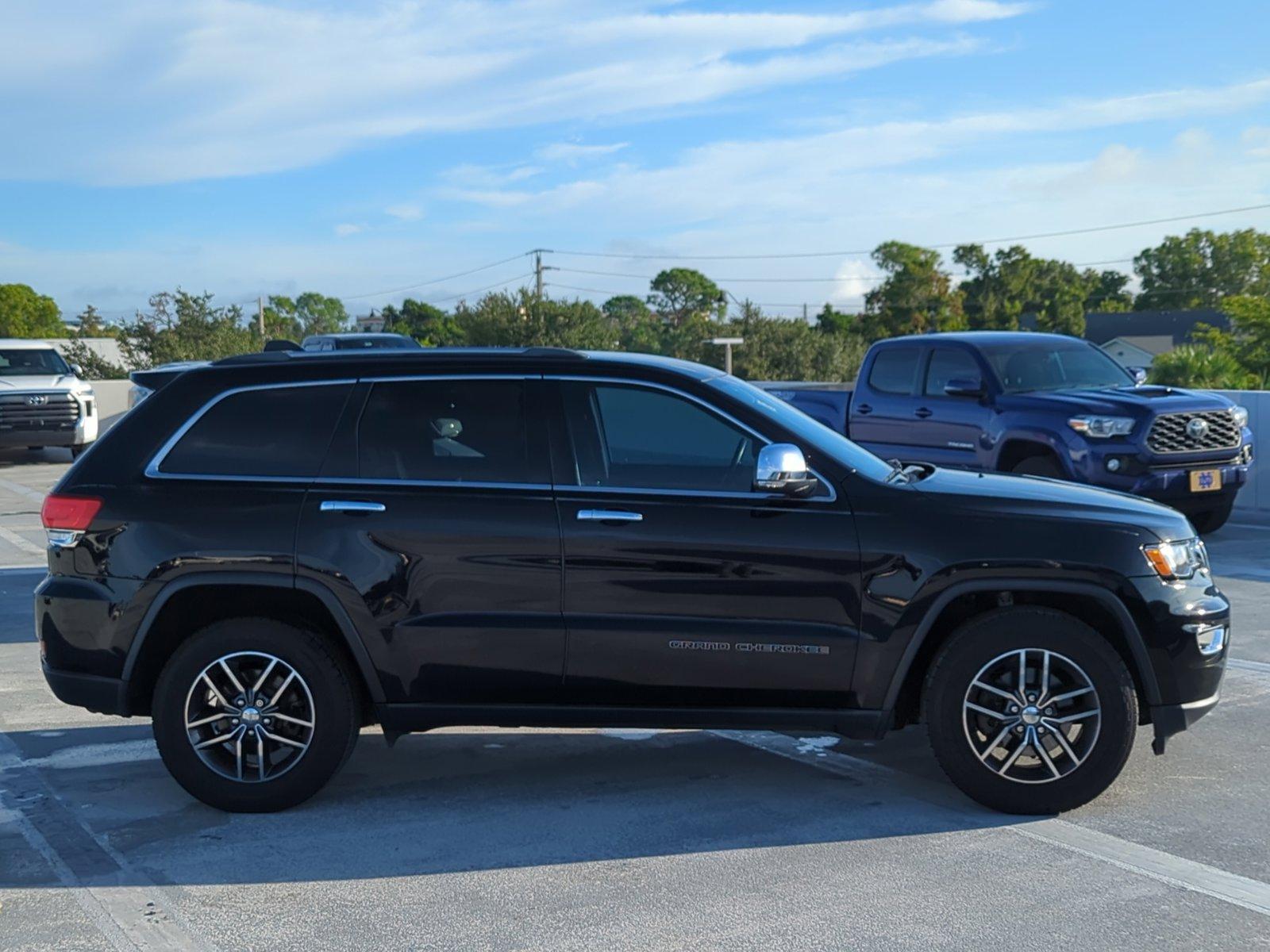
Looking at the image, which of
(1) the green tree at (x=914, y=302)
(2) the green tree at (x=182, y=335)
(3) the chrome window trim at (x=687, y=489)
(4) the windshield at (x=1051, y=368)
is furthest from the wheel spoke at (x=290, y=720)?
(1) the green tree at (x=914, y=302)

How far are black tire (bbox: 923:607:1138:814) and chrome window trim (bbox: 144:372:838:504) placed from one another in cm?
79

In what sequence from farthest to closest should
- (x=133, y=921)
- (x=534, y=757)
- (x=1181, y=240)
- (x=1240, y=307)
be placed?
(x=1181, y=240) < (x=1240, y=307) < (x=534, y=757) < (x=133, y=921)

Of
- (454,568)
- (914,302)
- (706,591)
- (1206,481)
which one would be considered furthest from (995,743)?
(914,302)

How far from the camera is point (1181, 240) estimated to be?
108 m

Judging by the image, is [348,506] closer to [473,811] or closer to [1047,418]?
[473,811]

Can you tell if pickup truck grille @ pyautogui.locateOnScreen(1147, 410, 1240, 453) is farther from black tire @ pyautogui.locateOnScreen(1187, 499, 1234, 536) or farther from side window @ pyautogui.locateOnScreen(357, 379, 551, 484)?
side window @ pyautogui.locateOnScreen(357, 379, 551, 484)

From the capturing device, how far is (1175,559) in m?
5.25

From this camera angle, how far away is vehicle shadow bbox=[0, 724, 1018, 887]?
4.89m

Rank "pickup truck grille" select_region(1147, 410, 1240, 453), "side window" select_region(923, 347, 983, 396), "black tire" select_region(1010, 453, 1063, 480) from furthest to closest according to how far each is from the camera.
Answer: "side window" select_region(923, 347, 983, 396) → "black tire" select_region(1010, 453, 1063, 480) → "pickup truck grille" select_region(1147, 410, 1240, 453)

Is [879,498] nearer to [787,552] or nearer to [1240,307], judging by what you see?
[787,552]

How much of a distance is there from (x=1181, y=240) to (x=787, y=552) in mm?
112724

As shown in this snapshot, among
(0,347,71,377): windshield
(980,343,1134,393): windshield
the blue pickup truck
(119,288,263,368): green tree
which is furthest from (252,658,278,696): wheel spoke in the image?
(119,288,263,368): green tree

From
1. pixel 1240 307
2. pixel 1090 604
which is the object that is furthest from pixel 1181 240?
pixel 1090 604

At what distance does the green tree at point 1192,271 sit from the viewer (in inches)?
4139
